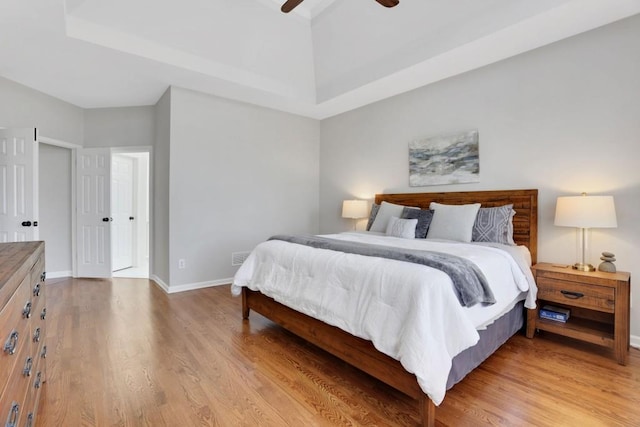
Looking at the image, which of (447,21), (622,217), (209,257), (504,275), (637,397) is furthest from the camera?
(209,257)

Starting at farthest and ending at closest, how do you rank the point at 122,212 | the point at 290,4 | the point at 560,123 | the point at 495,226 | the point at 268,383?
1. the point at 122,212
2. the point at 495,226
3. the point at 560,123
4. the point at 290,4
5. the point at 268,383

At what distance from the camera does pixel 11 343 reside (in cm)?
97

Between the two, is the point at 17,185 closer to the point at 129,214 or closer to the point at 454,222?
the point at 129,214

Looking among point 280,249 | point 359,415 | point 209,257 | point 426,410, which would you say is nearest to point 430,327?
point 426,410

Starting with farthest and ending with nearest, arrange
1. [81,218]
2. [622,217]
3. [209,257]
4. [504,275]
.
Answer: [81,218] → [209,257] → [622,217] → [504,275]

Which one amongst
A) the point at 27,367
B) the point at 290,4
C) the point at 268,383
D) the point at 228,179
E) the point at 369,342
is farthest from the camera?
the point at 228,179

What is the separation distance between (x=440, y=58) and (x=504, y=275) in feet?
7.04

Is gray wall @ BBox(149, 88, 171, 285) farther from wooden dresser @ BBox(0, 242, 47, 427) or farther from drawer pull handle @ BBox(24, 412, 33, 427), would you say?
drawer pull handle @ BBox(24, 412, 33, 427)

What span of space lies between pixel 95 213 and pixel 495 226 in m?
5.18

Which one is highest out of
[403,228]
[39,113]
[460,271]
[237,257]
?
[39,113]

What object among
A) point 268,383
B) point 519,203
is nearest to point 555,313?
point 519,203

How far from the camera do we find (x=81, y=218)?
179 inches

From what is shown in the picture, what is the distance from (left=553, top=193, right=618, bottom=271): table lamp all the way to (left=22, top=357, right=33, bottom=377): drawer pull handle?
3.33 m

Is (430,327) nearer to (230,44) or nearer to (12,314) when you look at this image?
(12,314)
